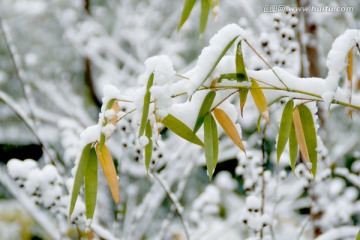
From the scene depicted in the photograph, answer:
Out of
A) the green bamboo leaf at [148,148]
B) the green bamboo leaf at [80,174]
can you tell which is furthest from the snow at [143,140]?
the green bamboo leaf at [80,174]

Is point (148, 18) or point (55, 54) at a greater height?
point (148, 18)

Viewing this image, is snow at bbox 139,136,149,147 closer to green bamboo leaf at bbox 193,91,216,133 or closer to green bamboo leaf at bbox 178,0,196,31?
green bamboo leaf at bbox 193,91,216,133

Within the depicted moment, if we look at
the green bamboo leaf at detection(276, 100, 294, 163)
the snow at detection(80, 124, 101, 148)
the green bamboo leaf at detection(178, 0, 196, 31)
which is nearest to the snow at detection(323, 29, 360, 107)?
the green bamboo leaf at detection(276, 100, 294, 163)

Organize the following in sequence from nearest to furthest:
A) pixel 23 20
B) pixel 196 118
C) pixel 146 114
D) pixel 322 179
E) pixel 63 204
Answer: pixel 146 114
pixel 196 118
pixel 63 204
pixel 322 179
pixel 23 20

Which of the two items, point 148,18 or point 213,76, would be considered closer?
point 213,76

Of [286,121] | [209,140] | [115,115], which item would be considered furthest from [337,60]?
[115,115]

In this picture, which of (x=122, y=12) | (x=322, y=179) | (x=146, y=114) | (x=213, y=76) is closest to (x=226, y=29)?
(x=213, y=76)

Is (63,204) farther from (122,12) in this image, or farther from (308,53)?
(122,12)
